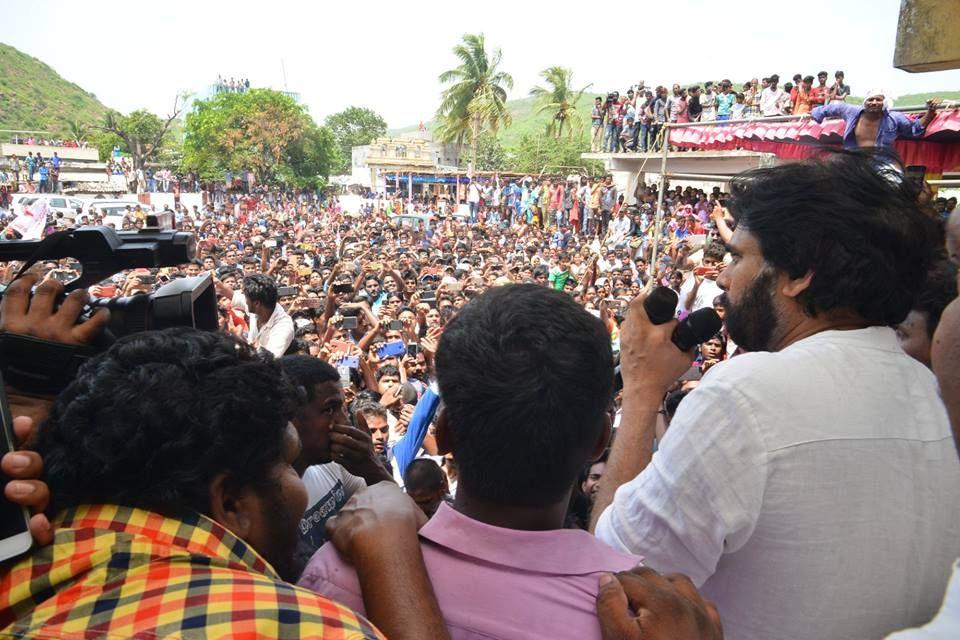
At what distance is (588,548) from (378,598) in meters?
0.30

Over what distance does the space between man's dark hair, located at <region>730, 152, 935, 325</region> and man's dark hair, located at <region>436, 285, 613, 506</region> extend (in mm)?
515

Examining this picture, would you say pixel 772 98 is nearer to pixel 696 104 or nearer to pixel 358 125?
pixel 696 104

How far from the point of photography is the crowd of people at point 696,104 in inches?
443

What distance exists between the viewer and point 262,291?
4.80m

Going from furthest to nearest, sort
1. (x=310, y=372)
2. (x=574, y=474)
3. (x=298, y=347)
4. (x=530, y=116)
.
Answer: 1. (x=530, y=116)
2. (x=298, y=347)
3. (x=310, y=372)
4. (x=574, y=474)

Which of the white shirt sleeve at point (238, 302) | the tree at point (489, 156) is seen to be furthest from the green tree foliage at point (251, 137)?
the white shirt sleeve at point (238, 302)

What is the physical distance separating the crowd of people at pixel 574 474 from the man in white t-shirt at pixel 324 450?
19.9 inches

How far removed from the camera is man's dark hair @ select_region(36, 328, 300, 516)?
81 centimetres

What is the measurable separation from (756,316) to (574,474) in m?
0.57

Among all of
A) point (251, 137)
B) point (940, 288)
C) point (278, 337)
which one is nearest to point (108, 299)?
point (940, 288)

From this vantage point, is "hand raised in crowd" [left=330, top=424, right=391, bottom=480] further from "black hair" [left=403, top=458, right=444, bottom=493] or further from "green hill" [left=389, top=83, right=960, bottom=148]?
"green hill" [left=389, top=83, right=960, bottom=148]

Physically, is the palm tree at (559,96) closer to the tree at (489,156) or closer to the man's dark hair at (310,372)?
the tree at (489,156)

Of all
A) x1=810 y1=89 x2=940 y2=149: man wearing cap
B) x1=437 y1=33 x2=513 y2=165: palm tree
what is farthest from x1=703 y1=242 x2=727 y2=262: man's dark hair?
x1=437 y1=33 x2=513 y2=165: palm tree

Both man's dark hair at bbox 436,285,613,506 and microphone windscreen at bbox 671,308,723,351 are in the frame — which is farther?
microphone windscreen at bbox 671,308,723,351
